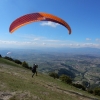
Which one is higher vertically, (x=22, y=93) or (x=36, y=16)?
(x=36, y=16)

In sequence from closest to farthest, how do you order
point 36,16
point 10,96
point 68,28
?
point 10,96
point 36,16
point 68,28

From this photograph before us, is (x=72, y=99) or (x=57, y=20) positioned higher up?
(x=57, y=20)

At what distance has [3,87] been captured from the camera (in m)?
20.5

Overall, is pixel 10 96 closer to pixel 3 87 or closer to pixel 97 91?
pixel 3 87

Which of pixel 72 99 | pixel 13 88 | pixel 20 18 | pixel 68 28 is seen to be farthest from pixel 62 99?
pixel 20 18

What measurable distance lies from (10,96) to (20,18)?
Result: 30.2 ft

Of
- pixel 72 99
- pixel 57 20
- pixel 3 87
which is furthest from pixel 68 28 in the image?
pixel 3 87

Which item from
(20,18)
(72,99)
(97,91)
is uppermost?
(20,18)

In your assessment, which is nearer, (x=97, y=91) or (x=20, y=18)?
(x=20, y=18)

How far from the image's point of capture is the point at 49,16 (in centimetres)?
2077

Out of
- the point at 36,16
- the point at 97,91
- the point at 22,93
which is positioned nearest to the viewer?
the point at 22,93

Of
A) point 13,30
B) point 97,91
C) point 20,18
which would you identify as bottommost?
point 97,91

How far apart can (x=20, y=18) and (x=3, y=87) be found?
28.2 feet

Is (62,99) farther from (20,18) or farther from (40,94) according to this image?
(20,18)
